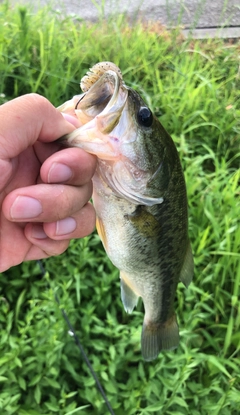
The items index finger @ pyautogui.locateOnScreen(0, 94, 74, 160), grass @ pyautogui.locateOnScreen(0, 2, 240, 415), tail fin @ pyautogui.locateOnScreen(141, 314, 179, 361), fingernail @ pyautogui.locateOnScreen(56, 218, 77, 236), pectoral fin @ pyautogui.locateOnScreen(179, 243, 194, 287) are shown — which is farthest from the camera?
grass @ pyautogui.locateOnScreen(0, 2, 240, 415)

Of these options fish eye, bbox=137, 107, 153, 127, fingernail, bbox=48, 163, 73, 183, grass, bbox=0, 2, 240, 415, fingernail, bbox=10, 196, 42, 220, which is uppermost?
fish eye, bbox=137, 107, 153, 127

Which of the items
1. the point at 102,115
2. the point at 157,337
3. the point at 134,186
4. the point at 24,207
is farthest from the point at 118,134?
the point at 157,337

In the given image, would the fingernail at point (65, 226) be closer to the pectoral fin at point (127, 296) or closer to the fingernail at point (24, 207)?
the fingernail at point (24, 207)

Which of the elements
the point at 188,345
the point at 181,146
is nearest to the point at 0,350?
the point at 188,345

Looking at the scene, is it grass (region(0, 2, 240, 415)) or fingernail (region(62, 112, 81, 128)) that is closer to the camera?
fingernail (region(62, 112, 81, 128))

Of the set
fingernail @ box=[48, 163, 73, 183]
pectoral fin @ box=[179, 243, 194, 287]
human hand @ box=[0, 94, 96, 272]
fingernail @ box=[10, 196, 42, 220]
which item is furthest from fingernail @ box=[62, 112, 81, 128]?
pectoral fin @ box=[179, 243, 194, 287]

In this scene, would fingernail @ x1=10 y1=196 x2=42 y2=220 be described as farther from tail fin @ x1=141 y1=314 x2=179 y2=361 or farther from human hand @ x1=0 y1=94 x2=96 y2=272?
tail fin @ x1=141 y1=314 x2=179 y2=361

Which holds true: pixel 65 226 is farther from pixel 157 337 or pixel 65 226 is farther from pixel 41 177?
pixel 157 337

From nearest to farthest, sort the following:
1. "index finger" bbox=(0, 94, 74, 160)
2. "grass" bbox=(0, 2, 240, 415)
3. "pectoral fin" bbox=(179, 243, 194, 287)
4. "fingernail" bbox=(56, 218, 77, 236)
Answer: "index finger" bbox=(0, 94, 74, 160), "fingernail" bbox=(56, 218, 77, 236), "pectoral fin" bbox=(179, 243, 194, 287), "grass" bbox=(0, 2, 240, 415)
